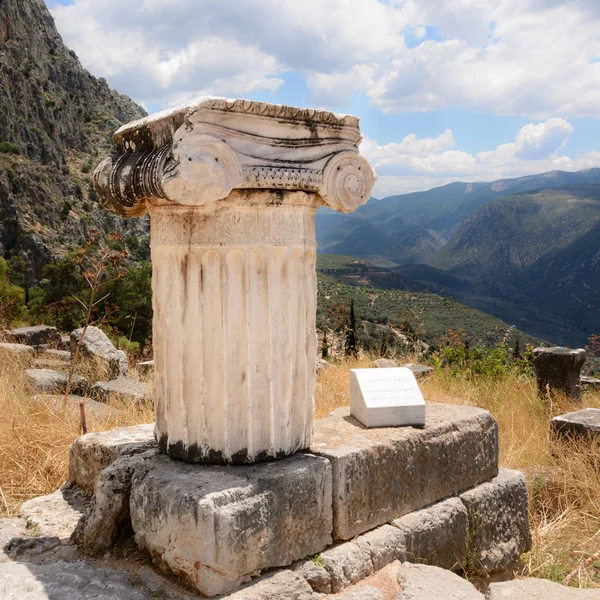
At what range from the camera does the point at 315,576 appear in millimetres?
2289

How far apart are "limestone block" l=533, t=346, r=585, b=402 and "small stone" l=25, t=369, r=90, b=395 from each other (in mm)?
5023

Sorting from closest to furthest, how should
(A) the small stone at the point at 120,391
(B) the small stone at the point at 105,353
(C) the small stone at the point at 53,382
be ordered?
(A) the small stone at the point at 120,391 < (C) the small stone at the point at 53,382 < (B) the small stone at the point at 105,353

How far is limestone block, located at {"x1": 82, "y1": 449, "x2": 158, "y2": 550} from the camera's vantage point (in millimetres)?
2355

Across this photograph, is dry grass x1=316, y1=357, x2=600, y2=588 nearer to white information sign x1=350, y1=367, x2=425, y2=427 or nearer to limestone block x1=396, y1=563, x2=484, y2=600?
limestone block x1=396, y1=563, x2=484, y2=600

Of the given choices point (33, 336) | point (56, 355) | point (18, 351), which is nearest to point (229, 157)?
point (18, 351)

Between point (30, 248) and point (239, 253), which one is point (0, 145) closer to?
point (30, 248)

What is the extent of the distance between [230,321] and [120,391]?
4.04 meters

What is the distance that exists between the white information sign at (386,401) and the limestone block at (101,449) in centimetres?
105

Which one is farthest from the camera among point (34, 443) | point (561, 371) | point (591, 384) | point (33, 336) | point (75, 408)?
point (33, 336)

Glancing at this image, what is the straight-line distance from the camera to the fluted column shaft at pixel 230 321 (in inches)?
92.0

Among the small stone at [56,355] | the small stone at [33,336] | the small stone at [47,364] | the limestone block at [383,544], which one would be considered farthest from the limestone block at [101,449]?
the small stone at [33,336]

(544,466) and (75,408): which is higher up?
(75,408)

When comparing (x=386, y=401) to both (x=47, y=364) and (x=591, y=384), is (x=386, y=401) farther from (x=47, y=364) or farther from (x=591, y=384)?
(x=591, y=384)

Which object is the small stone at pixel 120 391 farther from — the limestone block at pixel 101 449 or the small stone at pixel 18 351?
the limestone block at pixel 101 449
